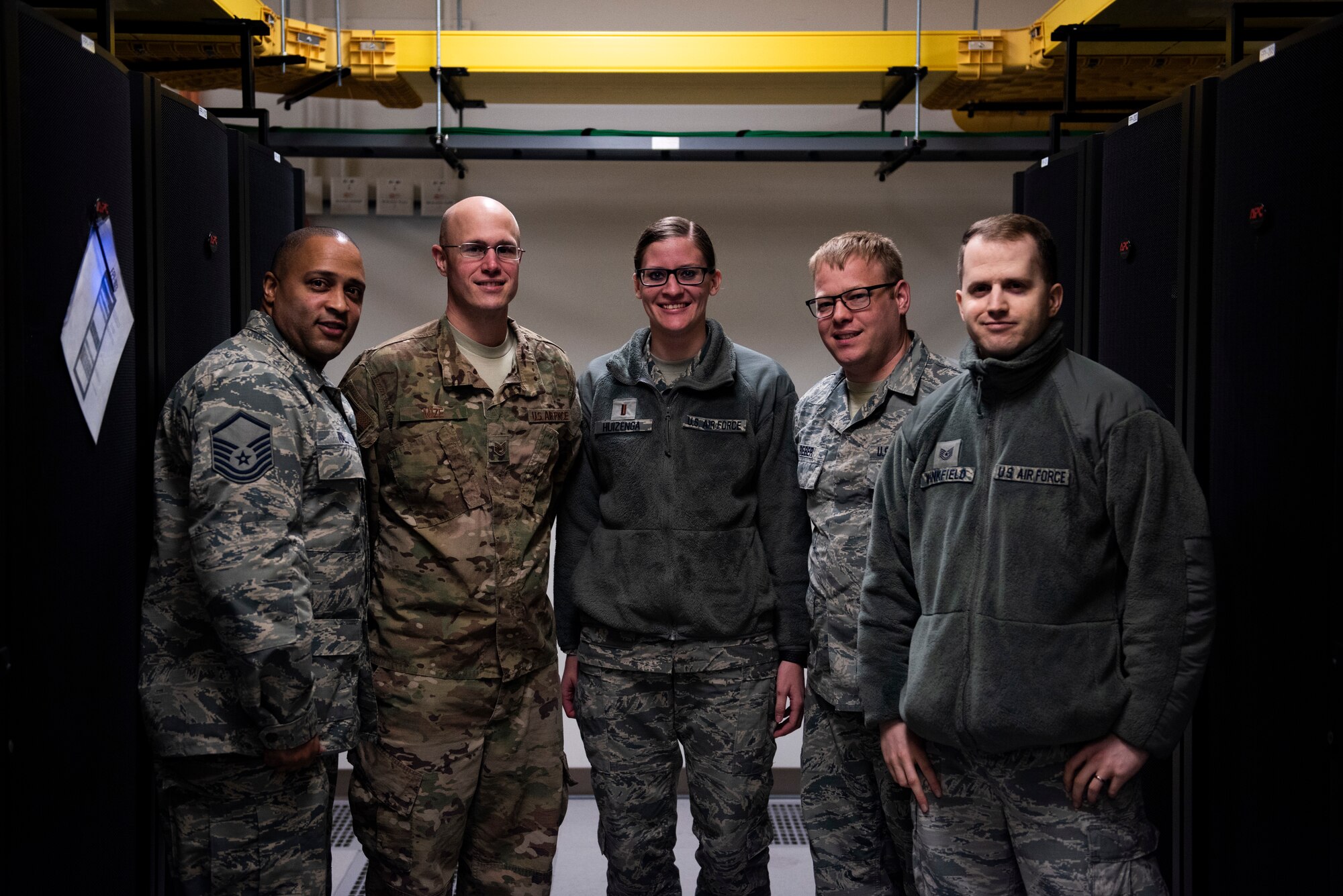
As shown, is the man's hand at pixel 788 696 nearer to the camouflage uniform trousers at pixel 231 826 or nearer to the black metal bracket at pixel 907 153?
the camouflage uniform trousers at pixel 231 826

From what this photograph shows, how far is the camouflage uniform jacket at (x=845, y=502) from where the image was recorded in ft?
6.48

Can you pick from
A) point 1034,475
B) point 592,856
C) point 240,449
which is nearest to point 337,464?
point 240,449

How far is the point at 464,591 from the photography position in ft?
6.63

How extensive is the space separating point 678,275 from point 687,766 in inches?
44.4

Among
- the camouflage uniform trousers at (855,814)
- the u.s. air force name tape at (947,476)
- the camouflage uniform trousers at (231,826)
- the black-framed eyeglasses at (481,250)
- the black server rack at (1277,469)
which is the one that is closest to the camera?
the black server rack at (1277,469)

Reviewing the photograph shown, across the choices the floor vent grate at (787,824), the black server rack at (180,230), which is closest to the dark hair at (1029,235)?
the black server rack at (180,230)

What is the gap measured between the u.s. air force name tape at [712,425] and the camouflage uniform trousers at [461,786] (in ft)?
2.23

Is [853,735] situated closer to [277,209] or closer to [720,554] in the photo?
[720,554]

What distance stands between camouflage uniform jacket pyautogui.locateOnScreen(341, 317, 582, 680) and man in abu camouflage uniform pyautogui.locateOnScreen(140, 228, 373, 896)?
195 mm

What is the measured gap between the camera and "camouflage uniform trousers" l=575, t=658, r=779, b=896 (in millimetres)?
2100

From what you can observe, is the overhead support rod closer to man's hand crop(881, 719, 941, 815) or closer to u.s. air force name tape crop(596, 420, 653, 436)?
u.s. air force name tape crop(596, 420, 653, 436)

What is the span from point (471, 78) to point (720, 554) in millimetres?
1866

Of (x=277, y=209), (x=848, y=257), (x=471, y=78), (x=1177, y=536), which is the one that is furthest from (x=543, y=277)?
(x=1177, y=536)

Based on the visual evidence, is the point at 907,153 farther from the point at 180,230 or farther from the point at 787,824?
the point at 787,824
